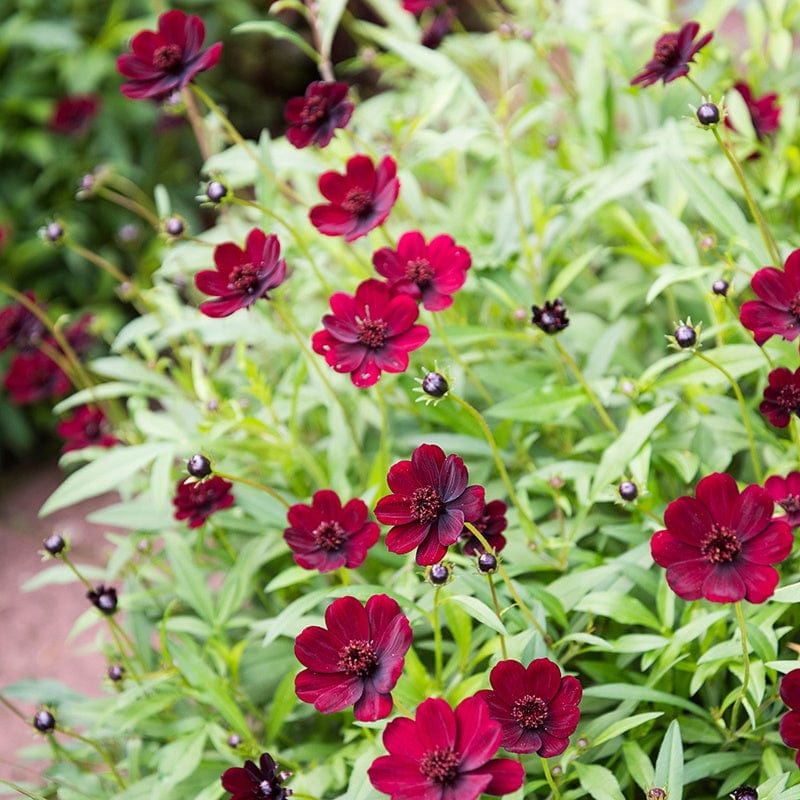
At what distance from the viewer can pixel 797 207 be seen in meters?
1.91

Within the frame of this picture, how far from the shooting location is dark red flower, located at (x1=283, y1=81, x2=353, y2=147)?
1.42 meters

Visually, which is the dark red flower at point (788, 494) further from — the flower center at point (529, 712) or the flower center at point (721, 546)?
the flower center at point (529, 712)

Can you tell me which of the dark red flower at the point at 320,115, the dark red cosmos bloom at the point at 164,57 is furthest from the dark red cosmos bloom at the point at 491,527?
the dark red cosmos bloom at the point at 164,57

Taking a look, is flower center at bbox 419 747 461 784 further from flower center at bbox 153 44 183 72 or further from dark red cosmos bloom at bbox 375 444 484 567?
flower center at bbox 153 44 183 72

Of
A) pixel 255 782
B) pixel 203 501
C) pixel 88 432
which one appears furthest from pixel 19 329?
pixel 255 782

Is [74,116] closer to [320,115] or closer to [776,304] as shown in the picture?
[320,115]

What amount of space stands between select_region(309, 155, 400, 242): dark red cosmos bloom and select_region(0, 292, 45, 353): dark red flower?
34.3 inches

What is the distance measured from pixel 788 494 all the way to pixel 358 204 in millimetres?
686

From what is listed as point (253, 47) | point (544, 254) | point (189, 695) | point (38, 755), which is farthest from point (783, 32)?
point (253, 47)

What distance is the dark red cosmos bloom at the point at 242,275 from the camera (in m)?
1.28

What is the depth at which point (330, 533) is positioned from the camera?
3.93ft

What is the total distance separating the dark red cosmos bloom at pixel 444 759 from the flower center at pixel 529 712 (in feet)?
0.25

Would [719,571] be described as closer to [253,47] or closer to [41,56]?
[41,56]

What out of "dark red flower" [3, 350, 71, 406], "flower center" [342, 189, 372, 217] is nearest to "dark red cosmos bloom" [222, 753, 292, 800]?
"flower center" [342, 189, 372, 217]
